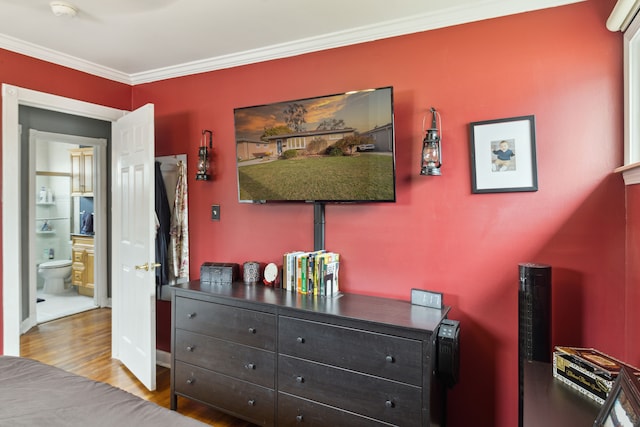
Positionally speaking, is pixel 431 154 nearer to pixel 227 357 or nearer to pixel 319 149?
pixel 319 149

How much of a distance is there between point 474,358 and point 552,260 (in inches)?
27.2

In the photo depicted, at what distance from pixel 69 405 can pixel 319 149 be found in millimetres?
1703

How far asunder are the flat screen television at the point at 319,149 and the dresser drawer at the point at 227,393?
119 cm

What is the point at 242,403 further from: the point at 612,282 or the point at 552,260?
the point at 612,282

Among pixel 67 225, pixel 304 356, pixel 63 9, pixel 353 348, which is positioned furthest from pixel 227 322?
pixel 67 225

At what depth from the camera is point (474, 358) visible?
6.66ft

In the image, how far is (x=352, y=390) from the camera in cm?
181

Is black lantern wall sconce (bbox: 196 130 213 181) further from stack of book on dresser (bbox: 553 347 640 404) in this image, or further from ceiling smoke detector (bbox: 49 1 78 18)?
stack of book on dresser (bbox: 553 347 640 404)

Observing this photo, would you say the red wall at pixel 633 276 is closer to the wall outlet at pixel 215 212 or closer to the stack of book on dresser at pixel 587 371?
the stack of book on dresser at pixel 587 371

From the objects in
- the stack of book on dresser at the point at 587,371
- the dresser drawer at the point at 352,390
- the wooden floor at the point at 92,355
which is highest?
the stack of book on dresser at the point at 587,371

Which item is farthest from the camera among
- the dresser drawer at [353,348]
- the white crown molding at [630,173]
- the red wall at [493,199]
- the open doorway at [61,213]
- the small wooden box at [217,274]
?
A: the open doorway at [61,213]

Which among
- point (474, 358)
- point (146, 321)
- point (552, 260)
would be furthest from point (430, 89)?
point (146, 321)

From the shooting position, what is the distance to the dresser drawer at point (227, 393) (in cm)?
209

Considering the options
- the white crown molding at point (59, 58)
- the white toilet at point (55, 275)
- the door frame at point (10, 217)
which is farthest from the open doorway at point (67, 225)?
the door frame at point (10, 217)
